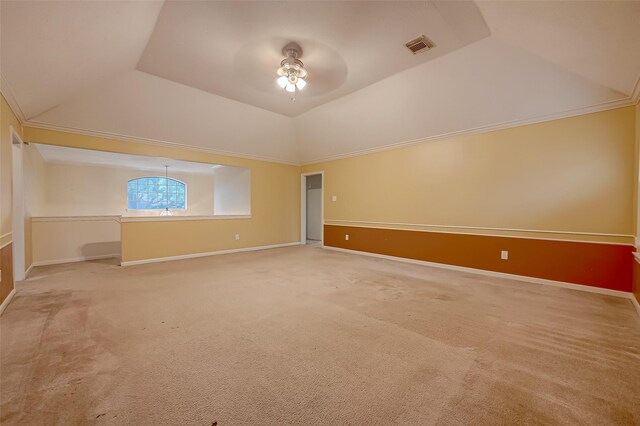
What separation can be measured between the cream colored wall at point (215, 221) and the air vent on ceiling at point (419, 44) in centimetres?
433

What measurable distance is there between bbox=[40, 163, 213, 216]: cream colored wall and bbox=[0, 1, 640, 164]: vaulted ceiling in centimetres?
341

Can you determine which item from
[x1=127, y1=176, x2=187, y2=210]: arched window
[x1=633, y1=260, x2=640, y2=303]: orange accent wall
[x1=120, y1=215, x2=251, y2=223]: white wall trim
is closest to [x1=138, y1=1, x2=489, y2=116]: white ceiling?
[x1=120, y1=215, x2=251, y2=223]: white wall trim

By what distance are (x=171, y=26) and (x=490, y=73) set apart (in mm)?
3742

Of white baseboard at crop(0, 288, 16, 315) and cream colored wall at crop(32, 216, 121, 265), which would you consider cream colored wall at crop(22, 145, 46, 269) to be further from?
white baseboard at crop(0, 288, 16, 315)

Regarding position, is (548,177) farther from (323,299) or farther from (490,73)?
(323,299)

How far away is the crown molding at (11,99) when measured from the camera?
8.31ft

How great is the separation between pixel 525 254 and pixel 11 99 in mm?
6800

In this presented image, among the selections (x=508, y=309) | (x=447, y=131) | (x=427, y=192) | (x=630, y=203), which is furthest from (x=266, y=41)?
(x=630, y=203)

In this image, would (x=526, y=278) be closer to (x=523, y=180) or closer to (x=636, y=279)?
(x=636, y=279)

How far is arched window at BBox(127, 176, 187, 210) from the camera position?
7.60 m

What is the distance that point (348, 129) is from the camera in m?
5.26

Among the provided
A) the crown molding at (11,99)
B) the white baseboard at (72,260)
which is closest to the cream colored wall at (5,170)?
the crown molding at (11,99)

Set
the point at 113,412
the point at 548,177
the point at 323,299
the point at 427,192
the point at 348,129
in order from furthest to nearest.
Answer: the point at 348,129, the point at 427,192, the point at 548,177, the point at 323,299, the point at 113,412

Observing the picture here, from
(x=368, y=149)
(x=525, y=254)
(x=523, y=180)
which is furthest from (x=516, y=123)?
(x=368, y=149)
